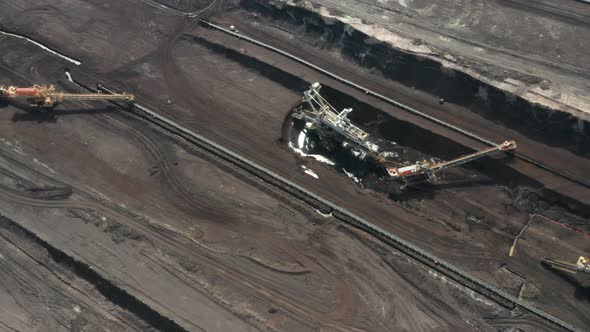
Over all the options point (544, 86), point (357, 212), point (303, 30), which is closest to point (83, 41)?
point (303, 30)

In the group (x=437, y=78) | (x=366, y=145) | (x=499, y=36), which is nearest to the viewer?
(x=366, y=145)

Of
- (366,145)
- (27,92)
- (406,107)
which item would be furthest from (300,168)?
(27,92)

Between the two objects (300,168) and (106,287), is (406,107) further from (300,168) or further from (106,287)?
(106,287)

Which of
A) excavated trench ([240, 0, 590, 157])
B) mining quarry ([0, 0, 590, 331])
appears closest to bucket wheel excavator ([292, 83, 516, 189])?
mining quarry ([0, 0, 590, 331])

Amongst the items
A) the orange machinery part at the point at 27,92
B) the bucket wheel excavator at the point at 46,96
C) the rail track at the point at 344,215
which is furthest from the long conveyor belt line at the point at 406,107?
the orange machinery part at the point at 27,92

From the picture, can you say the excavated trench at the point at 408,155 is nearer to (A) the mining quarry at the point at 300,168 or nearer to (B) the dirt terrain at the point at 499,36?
(A) the mining quarry at the point at 300,168

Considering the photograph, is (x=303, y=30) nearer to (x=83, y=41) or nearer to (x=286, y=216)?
(x=286, y=216)
